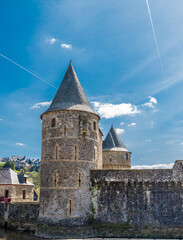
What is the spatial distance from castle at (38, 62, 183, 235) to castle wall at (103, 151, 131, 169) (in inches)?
522

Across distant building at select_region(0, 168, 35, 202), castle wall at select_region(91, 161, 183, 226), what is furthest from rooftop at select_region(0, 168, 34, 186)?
castle wall at select_region(91, 161, 183, 226)

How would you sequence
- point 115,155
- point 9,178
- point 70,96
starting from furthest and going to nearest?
point 115,155 < point 9,178 < point 70,96

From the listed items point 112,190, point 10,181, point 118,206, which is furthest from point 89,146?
point 10,181

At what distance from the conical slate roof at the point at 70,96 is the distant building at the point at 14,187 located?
16.5 m

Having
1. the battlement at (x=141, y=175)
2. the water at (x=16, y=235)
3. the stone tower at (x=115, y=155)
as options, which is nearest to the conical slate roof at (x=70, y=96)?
the battlement at (x=141, y=175)

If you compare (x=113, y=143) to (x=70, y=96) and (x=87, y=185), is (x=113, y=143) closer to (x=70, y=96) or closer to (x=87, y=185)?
(x=70, y=96)

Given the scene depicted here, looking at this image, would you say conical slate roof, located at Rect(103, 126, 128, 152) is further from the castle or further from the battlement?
the battlement

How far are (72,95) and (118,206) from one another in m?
11.0

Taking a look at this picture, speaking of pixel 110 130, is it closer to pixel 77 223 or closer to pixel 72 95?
pixel 72 95

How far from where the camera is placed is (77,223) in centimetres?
1984

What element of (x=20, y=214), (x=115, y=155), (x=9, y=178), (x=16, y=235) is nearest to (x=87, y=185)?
(x=16, y=235)

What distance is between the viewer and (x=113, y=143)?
37125 millimetres

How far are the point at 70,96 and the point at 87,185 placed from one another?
8.43 metres

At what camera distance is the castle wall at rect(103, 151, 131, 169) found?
116 feet
